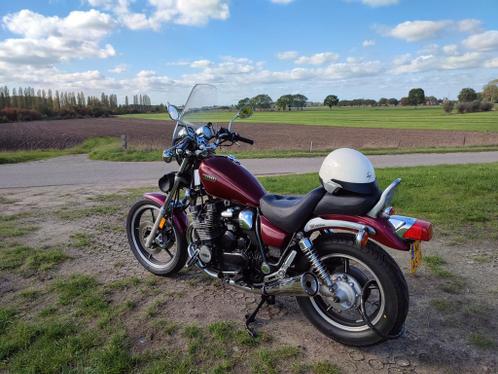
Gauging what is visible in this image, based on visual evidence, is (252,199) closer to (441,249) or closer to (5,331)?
(5,331)

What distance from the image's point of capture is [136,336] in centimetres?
311

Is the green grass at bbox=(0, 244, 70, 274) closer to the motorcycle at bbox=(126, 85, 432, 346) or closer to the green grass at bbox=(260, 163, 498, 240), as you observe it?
the motorcycle at bbox=(126, 85, 432, 346)

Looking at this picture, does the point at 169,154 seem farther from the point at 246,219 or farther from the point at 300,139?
the point at 300,139

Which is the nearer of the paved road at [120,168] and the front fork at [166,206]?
→ the front fork at [166,206]

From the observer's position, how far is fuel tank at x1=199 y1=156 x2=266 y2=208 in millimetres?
3316

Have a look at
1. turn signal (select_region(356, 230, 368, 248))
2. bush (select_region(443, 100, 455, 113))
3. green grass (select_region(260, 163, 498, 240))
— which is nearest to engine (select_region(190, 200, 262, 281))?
turn signal (select_region(356, 230, 368, 248))

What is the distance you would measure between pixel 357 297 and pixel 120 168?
11.8 metres

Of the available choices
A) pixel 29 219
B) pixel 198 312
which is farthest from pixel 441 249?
pixel 29 219

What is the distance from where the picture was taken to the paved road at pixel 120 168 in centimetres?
1117

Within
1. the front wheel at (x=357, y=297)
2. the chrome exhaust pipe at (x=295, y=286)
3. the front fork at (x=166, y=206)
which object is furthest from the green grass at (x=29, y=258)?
the front wheel at (x=357, y=297)

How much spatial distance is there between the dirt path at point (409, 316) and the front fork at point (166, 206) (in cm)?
40

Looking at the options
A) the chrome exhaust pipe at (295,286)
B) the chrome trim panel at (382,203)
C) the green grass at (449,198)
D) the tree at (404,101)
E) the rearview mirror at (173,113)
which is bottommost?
the green grass at (449,198)

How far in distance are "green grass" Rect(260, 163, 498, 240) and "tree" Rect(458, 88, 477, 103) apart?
252ft

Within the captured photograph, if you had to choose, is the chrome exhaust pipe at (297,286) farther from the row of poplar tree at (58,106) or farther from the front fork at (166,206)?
the row of poplar tree at (58,106)
